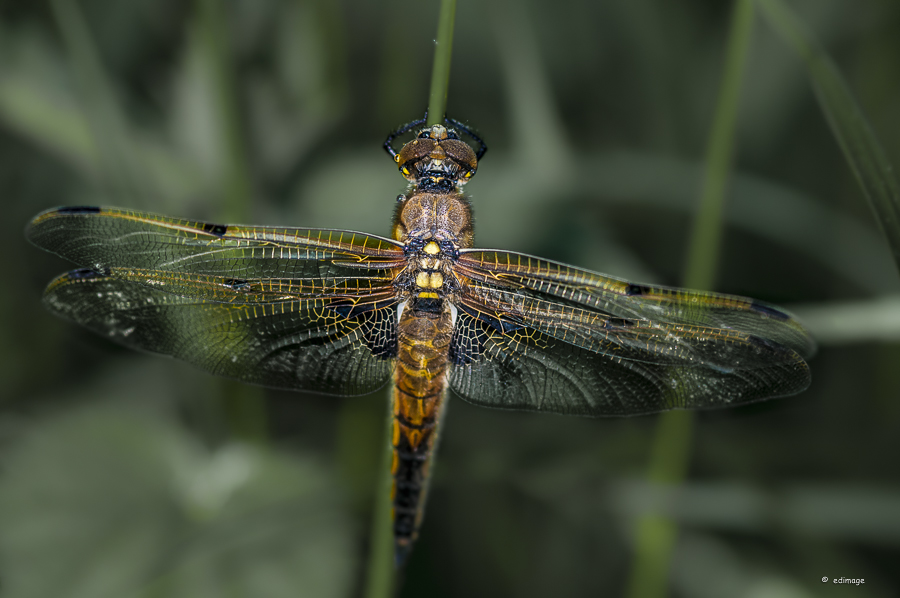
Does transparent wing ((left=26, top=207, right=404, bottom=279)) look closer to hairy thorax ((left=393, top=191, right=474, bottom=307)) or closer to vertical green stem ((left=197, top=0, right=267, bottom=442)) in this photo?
hairy thorax ((left=393, top=191, right=474, bottom=307))

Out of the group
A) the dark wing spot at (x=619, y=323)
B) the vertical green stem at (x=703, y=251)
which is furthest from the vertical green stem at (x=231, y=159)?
the vertical green stem at (x=703, y=251)

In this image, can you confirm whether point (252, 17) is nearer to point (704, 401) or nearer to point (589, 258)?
point (589, 258)

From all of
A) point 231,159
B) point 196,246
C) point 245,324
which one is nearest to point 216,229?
point 196,246

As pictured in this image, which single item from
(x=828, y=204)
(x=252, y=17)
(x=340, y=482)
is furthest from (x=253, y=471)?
(x=828, y=204)

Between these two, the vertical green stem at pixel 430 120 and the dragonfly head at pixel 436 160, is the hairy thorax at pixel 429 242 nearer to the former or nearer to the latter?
the dragonfly head at pixel 436 160

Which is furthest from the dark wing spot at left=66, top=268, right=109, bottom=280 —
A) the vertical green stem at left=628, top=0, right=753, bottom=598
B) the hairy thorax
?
the vertical green stem at left=628, top=0, right=753, bottom=598

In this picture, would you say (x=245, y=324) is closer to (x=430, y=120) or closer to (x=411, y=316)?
(x=411, y=316)
